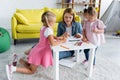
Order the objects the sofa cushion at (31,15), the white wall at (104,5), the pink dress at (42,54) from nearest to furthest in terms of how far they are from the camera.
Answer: the pink dress at (42,54) → the sofa cushion at (31,15) → the white wall at (104,5)

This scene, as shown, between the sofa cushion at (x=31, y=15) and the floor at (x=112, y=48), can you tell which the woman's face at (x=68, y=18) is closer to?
the floor at (x=112, y=48)

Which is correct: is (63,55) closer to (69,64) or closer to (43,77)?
(69,64)

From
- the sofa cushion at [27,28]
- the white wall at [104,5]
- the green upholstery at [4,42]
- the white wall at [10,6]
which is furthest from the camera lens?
the white wall at [104,5]

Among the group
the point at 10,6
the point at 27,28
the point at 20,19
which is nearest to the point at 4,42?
the point at 27,28

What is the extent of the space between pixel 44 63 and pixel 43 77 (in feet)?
0.68

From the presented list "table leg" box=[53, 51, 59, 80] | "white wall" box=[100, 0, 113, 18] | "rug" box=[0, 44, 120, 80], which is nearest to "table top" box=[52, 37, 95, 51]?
"table leg" box=[53, 51, 59, 80]

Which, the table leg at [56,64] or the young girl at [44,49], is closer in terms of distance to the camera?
the table leg at [56,64]

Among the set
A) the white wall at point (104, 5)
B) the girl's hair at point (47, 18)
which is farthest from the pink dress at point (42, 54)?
the white wall at point (104, 5)

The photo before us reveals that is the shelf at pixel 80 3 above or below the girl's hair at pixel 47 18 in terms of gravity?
above

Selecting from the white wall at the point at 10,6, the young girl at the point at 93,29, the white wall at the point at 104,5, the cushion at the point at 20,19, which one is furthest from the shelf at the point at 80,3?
the young girl at the point at 93,29

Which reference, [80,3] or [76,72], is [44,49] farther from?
[80,3]

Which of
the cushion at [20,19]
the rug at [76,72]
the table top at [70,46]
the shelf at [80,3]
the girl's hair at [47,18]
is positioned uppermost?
the shelf at [80,3]

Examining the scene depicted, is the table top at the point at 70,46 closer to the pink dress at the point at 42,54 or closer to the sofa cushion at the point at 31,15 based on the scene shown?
the pink dress at the point at 42,54

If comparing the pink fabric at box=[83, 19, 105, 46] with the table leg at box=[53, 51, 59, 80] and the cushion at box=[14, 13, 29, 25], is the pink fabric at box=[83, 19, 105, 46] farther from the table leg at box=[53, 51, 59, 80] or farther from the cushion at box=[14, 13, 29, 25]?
the cushion at box=[14, 13, 29, 25]
